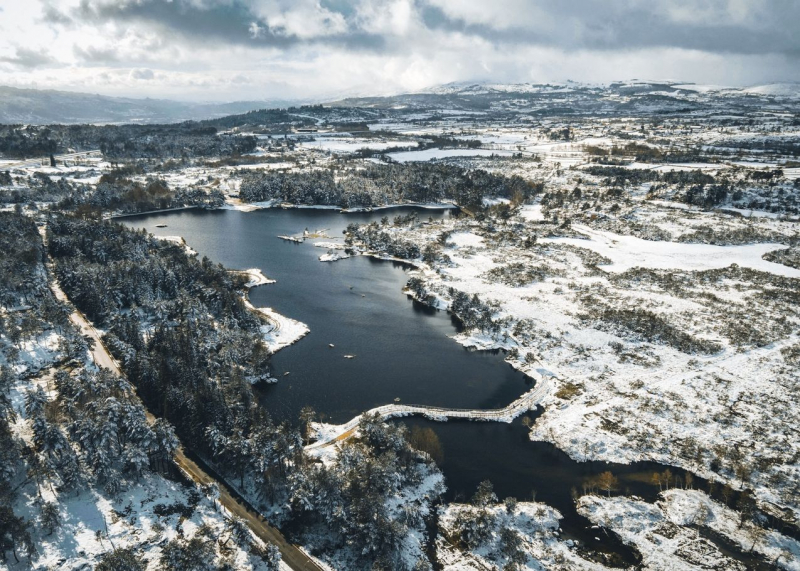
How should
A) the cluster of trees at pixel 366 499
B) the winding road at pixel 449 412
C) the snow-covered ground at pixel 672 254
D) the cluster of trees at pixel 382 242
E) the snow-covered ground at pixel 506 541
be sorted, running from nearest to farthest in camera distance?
the cluster of trees at pixel 366 499
the snow-covered ground at pixel 506 541
the winding road at pixel 449 412
the snow-covered ground at pixel 672 254
the cluster of trees at pixel 382 242

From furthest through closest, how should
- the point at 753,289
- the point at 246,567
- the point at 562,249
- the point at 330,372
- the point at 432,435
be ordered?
the point at 562,249 < the point at 753,289 < the point at 330,372 < the point at 432,435 < the point at 246,567

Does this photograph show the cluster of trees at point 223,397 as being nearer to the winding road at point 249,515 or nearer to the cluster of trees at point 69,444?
the cluster of trees at point 69,444

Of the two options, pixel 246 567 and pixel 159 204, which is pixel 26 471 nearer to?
pixel 246 567

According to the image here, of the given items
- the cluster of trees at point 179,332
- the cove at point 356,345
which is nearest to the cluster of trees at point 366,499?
the cluster of trees at point 179,332

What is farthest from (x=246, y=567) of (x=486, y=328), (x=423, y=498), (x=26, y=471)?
(x=486, y=328)

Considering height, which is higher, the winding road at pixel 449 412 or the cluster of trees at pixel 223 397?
the cluster of trees at pixel 223 397

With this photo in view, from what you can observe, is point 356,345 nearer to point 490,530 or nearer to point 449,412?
point 449,412
